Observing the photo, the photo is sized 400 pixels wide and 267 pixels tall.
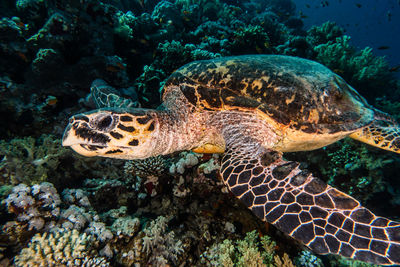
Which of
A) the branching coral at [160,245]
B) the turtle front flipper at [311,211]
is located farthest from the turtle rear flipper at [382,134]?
the branching coral at [160,245]

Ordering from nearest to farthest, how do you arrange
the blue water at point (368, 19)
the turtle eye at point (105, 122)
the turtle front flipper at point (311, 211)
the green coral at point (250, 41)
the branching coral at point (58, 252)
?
1. the turtle front flipper at point (311, 211)
2. the branching coral at point (58, 252)
3. the turtle eye at point (105, 122)
4. the green coral at point (250, 41)
5. the blue water at point (368, 19)

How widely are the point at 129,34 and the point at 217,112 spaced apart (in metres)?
3.87

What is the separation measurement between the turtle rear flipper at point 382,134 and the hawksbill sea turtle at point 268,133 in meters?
0.01

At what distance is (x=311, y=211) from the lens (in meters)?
1.31

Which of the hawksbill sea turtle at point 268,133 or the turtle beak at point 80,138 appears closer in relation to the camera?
the hawksbill sea turtle at point 268,133

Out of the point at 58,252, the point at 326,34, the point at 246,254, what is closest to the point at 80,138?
the point at 58,252

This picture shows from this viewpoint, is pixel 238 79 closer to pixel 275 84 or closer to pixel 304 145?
pixel 275 84

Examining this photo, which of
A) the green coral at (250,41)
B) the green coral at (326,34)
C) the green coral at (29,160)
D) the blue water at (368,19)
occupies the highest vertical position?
the blue water at (368,19)

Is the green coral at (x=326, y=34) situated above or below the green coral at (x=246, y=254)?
above

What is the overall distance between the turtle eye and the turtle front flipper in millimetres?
1198

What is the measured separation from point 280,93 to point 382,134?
1.76 meters

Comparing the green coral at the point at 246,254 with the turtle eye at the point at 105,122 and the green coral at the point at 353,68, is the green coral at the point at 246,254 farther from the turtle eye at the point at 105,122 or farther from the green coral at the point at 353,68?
the green coral at the point at 353,68

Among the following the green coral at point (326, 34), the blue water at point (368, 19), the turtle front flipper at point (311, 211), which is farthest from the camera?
the blue water at point (368, 19)

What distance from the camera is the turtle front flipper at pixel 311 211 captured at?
113 centimetres
